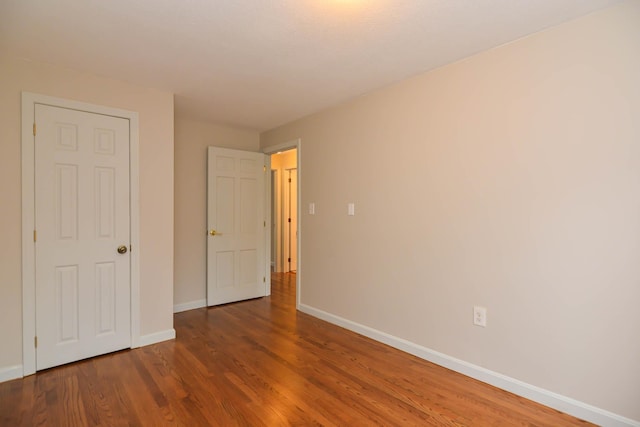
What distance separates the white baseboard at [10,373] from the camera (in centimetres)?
247

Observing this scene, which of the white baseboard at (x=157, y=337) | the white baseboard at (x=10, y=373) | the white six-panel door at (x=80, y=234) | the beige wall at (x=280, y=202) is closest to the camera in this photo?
the white baseboard at (x=10, y=373)

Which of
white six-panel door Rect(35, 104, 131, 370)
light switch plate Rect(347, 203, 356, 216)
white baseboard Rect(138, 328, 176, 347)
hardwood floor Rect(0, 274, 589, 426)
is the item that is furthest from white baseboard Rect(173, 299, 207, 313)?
light switch plate Rect(347, 203, 356, 216)

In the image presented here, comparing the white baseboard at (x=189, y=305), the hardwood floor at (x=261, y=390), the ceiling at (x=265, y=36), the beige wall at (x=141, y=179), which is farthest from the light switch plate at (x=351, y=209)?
the white baseboard at (x=189, y=305)

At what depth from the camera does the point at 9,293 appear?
2.52 meters

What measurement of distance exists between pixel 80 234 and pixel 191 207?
1.56 m

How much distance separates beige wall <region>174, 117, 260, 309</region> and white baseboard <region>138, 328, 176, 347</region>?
96cm

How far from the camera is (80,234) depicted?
9.25 feet

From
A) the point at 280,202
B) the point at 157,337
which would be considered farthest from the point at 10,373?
the point at 280,202

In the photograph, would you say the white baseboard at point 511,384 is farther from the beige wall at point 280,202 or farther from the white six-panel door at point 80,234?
the beige wall at point 280,202

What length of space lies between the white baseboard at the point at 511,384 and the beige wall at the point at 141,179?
2.08 metres

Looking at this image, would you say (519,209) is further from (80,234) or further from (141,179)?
(80,234)

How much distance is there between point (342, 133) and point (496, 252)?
1.99 meters

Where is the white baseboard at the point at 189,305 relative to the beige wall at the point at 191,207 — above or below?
below

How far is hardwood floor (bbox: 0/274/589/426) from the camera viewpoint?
2029mm
